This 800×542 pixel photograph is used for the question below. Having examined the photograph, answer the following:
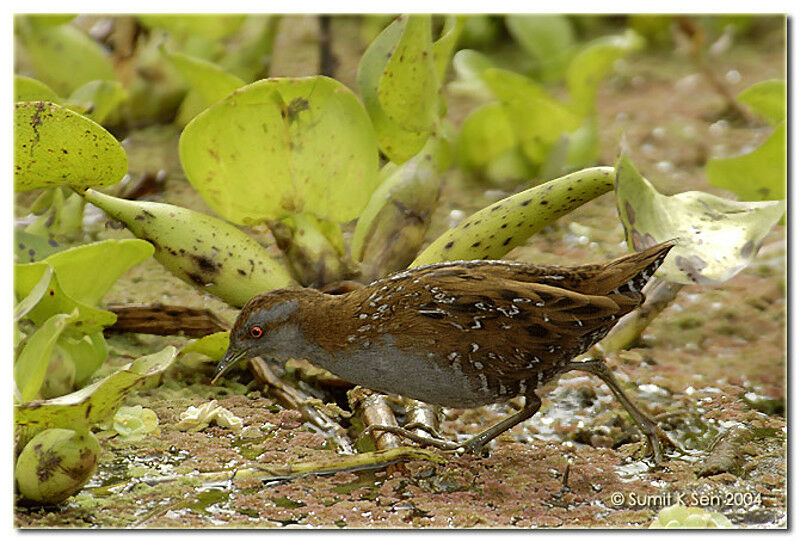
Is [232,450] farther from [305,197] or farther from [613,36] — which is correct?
[613,36]

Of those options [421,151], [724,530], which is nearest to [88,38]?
[421,151]

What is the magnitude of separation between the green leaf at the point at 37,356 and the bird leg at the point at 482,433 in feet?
2.18

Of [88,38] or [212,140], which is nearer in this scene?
[212,140]

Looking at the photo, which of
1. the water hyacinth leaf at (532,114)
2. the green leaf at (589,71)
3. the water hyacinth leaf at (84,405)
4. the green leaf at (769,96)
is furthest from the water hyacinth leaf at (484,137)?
the water hyacinth leaf at (84,405)

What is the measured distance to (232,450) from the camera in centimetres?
237

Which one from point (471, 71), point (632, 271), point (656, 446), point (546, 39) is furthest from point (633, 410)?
point (546, 39)

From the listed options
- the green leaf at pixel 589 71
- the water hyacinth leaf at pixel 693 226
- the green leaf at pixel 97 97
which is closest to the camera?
the water hyacinth leaf at pixel 693 226

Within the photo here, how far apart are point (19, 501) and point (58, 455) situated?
16 cm

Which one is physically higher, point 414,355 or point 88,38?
point 88,38

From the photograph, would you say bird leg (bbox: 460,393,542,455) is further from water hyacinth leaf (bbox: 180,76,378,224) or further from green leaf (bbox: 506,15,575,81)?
green leaf (bbox: 506,15,575,81)

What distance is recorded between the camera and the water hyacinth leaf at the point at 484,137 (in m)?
3.45

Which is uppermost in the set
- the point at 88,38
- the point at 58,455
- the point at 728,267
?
the point at 88,38

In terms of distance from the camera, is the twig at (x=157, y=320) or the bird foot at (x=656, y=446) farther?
the twig at (x=157, y=320)

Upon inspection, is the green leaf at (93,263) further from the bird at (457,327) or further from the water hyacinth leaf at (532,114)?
the water hyacinth leaf at (532,114)
